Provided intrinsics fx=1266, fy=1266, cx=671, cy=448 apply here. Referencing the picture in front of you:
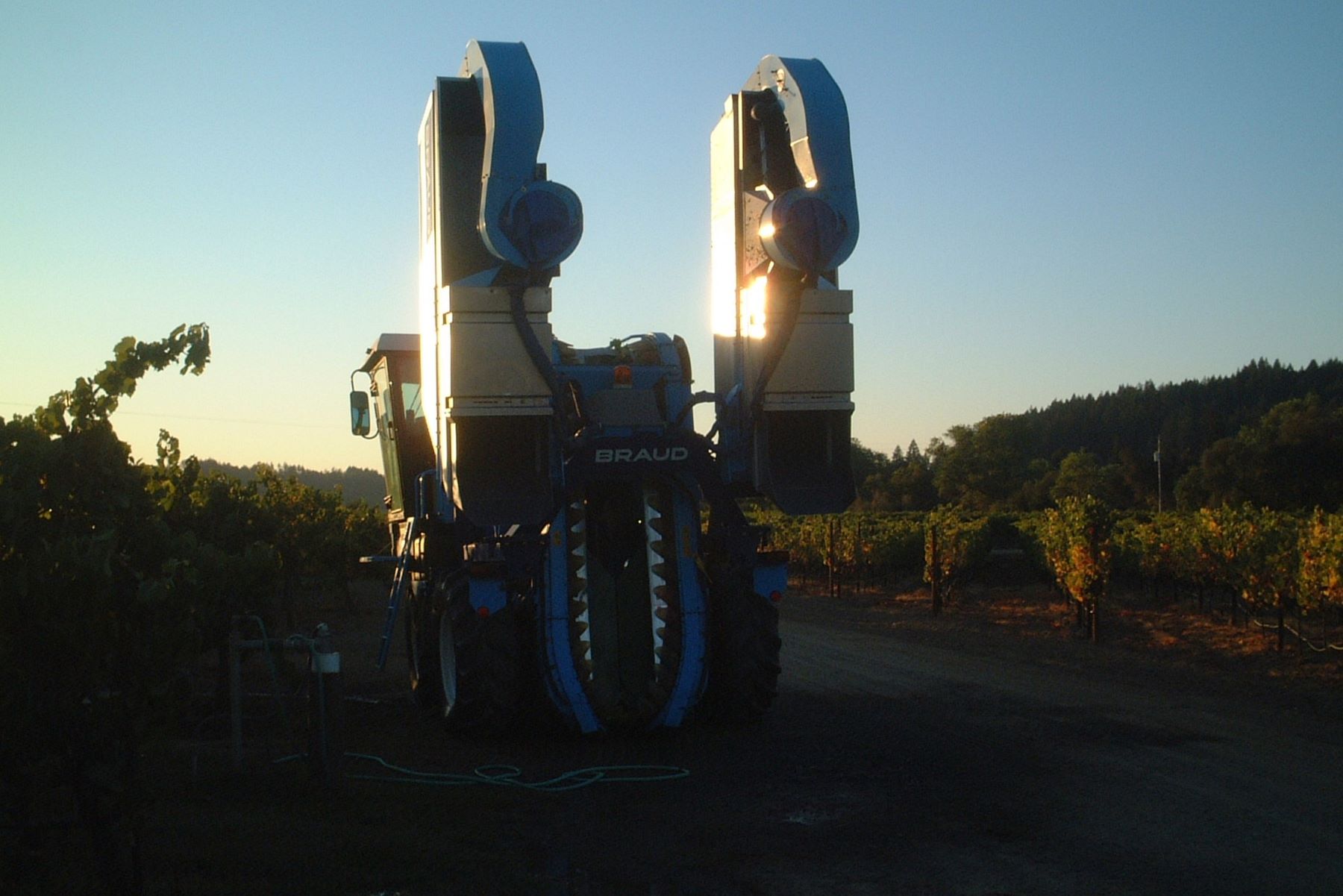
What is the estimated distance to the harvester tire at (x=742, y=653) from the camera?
10.0 metres

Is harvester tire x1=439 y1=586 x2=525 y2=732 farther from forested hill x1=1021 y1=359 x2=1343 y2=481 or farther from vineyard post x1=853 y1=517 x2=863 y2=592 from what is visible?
forested hill x1=1021 y1=359 x2=1343 y2=481

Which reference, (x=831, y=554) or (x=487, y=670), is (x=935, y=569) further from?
(x=487, y=670)

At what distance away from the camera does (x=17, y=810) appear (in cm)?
486

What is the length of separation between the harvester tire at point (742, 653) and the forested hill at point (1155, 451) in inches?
2207

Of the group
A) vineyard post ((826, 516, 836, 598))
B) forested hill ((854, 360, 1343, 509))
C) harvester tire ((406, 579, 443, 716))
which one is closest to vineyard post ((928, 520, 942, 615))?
vineyard post ((826, 516, 836, 598))

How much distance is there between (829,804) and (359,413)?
8.47m

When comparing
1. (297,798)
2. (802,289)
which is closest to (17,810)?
(297,798)

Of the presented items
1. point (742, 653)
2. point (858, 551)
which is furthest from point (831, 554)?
point (742, 653)

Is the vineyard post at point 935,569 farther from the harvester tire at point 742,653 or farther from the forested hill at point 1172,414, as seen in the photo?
the forested hill at point 1172,414

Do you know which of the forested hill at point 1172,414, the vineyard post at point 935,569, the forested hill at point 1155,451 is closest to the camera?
the vineyard post at point 935,569

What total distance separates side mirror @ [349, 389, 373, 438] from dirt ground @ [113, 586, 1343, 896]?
121 inches

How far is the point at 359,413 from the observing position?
14312 millimetres

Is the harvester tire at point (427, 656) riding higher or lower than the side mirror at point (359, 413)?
lower

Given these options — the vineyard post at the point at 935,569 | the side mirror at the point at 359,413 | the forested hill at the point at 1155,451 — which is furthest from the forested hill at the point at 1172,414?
the side mirror at the point at 359,413
